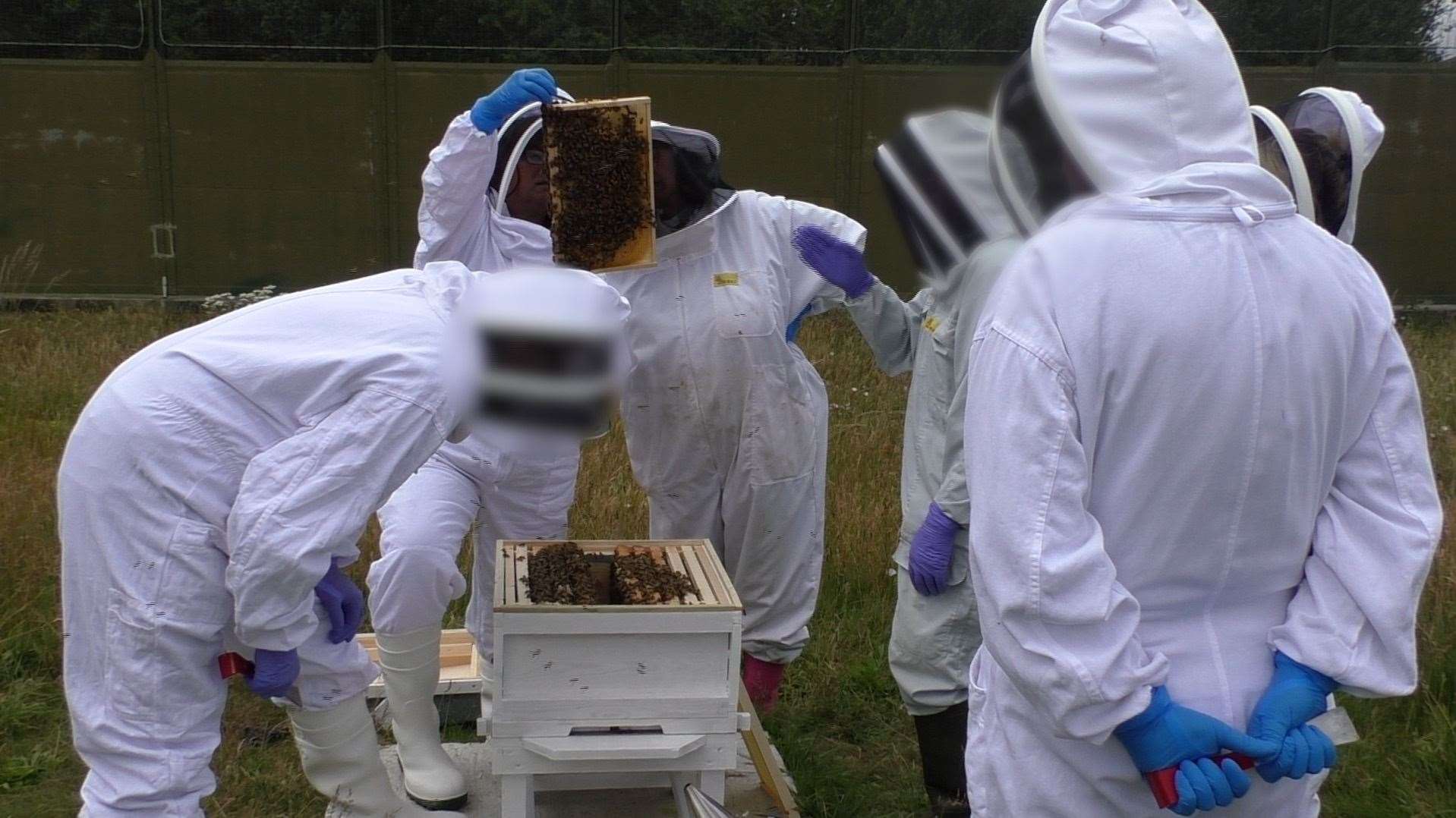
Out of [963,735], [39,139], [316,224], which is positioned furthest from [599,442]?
[39,139]

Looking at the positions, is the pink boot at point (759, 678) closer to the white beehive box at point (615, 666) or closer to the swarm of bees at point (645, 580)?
the swarm of bees at point (645, 580)

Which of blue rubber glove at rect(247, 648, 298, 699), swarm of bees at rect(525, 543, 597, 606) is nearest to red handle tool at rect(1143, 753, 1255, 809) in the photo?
swarm of bees at rect(525, 543, 597, 606)

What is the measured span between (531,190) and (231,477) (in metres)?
1.62

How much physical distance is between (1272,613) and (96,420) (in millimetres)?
2126

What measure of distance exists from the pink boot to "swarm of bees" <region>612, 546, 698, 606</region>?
0.73 meters

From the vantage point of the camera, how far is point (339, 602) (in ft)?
9.16

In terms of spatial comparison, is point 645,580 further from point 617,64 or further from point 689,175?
point 617,64

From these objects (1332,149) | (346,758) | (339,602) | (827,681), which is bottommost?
(827,681)

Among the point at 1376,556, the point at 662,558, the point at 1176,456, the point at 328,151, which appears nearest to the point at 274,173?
the point at 328,151

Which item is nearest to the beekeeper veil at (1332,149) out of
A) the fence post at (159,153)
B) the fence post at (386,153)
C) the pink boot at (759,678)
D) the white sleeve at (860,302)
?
the white sleeve at (860,302)

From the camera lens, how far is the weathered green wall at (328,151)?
10.5 meters

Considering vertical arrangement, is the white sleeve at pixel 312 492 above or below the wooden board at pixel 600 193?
below

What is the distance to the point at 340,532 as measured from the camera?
235 cm

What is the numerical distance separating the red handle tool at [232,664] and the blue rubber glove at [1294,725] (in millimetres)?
1962
